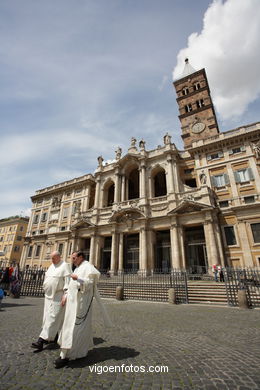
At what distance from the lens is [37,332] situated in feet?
15.8

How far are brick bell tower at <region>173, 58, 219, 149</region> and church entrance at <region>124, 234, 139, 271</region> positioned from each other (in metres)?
15.7

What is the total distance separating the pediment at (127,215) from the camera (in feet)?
71.8


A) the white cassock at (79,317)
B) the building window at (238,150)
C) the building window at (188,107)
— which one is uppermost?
the building window at (188,107)

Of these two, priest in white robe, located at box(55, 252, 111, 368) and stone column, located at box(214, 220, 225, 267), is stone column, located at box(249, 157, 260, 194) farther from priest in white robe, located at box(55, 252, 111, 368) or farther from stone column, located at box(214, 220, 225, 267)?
A: priest in white robe, located at box(55, 252, 111, 368)

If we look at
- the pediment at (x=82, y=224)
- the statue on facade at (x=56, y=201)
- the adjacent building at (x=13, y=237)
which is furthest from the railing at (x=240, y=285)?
the adjacent building at (x=13, y=237)

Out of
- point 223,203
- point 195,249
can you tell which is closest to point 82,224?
point 195,249

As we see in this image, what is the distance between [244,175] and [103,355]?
21.5 m

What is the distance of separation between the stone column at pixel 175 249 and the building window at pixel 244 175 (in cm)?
829

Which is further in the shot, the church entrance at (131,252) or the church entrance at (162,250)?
the church entrance at (131,252)

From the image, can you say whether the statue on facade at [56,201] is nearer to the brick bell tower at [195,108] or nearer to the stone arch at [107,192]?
the stone arch at [107,192]

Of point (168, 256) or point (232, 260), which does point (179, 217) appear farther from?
point (232, 260)

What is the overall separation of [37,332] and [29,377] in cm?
256

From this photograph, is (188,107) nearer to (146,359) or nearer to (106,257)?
(106,257)

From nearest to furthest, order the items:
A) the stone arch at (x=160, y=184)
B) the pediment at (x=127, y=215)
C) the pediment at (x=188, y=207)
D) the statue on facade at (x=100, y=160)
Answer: the pediment at (x=188, y=207) → the pediment at (x=127, y=215) → the stone arch at (x=160, y=184) → the statue on facade at (x=100, y=160)
